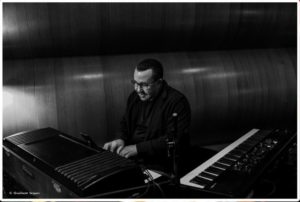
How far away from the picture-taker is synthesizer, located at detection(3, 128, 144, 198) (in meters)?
1.10

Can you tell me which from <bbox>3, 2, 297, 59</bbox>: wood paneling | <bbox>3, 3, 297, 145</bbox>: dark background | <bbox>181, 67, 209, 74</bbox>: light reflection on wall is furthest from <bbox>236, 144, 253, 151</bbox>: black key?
<bbox>3, 2, 297, 59</bbox>: wood paneling

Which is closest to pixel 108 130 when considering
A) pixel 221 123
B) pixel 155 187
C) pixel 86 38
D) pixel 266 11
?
pixel 86 38

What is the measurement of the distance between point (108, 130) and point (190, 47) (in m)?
1.13

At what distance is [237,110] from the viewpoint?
3010 millimetres

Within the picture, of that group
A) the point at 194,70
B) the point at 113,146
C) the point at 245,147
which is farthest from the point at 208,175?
the point at 194,70

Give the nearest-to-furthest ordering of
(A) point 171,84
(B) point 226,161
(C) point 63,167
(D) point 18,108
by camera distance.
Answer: (C) point 63,167 → (B) point 226,161 → (D) point 18,108 → (A) point 171,84

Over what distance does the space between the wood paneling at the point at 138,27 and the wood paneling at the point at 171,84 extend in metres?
0.09

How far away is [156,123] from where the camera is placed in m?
2.03

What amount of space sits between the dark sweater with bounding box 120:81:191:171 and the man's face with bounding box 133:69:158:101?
120 mm

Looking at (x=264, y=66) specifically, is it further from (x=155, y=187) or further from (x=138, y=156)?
(x=155, y=187)

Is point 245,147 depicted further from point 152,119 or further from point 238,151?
point 152,119

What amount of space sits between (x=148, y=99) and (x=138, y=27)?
2.82 ft

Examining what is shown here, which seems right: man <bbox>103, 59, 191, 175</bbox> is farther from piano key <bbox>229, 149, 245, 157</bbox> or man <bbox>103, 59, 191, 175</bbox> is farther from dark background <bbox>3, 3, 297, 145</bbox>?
dark background <bbox>3, 3, 297, 145</bbox>

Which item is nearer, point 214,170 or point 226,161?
point 214,170
